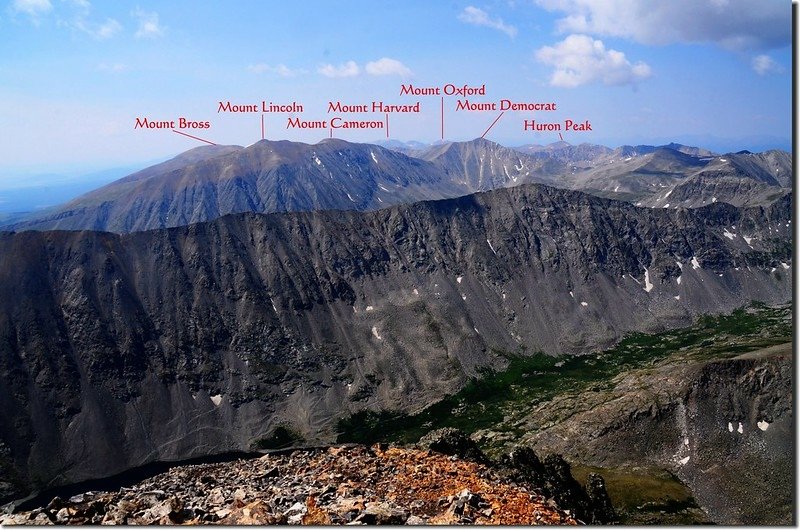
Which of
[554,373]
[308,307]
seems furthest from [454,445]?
[554,373]

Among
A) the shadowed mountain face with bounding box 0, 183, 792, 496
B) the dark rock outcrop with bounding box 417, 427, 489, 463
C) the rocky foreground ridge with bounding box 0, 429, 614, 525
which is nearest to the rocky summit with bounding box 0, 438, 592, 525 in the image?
the rocky foreground ridge with bounding box 0, 429, 614, 525

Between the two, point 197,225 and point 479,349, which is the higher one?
point 197,225

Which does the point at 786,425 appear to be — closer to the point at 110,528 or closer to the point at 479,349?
the point at 479,349

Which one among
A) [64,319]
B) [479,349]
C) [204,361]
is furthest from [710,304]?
[64,319]

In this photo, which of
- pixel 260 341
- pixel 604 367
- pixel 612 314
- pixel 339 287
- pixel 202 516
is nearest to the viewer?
pixel 202 516

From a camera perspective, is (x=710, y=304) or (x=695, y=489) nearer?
(x=695, y=489)

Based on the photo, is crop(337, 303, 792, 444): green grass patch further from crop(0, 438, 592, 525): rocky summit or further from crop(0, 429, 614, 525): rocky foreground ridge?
crop(0, 438, 592, 525): rocky summit

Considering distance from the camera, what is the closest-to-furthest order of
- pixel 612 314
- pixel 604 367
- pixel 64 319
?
1. pixel 64 319
2. pixel 604 367
3. pixel 612 314

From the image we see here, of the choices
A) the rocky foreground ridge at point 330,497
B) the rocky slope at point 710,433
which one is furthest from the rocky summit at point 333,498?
the rocky slope at point 710,433
